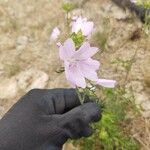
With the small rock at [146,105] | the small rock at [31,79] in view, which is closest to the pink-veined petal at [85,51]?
the small rock at [146,105]

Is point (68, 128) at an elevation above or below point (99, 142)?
above

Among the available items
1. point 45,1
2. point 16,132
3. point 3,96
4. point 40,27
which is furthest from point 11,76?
point 16,132

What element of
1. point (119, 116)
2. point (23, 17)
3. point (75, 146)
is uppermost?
point (23, 17)

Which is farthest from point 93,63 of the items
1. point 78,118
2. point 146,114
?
point 146,114

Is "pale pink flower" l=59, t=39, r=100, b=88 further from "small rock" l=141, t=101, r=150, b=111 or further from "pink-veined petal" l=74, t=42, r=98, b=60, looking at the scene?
"small rock" l=141, t=101, r=150, b=111

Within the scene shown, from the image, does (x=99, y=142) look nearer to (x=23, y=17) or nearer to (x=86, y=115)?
(x=86, y=115)

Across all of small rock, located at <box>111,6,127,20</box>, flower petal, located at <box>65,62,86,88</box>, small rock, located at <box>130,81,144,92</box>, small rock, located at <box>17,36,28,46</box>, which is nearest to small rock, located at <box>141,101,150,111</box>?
small rock, located at <box>130,81,144,92</box>

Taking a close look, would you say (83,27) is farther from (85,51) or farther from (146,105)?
(146,105)

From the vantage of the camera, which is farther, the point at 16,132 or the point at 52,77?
the point at 52,77
